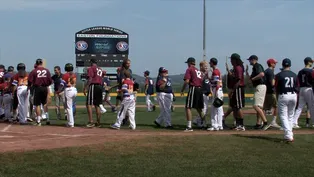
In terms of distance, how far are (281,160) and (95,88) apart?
6.14 m

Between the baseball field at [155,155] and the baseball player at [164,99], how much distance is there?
10.1ft

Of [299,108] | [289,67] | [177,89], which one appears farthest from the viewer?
[177,89]

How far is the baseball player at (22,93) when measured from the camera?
14039mm

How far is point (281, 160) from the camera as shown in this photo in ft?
27.7

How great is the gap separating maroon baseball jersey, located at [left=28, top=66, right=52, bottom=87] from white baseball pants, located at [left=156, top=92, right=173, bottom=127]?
339 centimetres

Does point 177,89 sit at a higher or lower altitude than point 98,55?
lower

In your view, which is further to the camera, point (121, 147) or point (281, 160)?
point (121, 147)

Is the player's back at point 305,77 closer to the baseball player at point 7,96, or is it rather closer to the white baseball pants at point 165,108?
the white baseball pants at point 165,108

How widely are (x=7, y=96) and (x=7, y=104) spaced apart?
0.28 metres

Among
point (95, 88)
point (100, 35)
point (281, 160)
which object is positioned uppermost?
point (100, 35)

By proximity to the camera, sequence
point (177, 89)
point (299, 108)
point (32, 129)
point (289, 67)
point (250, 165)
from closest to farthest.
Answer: point (250, 165) → point (289, 67) → point (32, 129) → point (299, 108) → point (177, 89)

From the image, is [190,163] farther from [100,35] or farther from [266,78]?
[100,35]

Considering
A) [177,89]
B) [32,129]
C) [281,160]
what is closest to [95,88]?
[32,129]

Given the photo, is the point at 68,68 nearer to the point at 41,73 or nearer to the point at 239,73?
the point at 41,73
